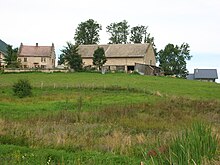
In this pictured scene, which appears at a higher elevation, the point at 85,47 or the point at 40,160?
the point at 85,47

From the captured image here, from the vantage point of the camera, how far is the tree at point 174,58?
102312 mm

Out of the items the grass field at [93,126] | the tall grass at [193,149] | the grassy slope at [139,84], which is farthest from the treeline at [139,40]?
the tall grass at [193,149]

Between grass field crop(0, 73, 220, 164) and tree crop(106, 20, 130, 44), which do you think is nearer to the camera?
grass field crop(0, 73, 220, 164)

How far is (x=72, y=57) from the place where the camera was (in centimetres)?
7312

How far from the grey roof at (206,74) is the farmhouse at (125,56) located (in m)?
28.8

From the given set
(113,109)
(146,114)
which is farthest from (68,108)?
(146,114)

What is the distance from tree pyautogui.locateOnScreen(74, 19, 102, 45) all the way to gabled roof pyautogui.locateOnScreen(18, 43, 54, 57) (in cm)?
1347

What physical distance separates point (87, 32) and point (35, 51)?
19.0 meters

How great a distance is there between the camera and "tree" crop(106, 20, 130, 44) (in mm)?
114312

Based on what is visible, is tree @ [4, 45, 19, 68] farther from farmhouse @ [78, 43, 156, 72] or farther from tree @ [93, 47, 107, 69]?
farmhouse @ [78, 43, 156, 72]

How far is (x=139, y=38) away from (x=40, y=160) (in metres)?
104

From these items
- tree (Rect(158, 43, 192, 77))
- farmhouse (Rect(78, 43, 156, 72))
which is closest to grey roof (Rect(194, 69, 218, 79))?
tree (Rect(158, 43, 192, 77))

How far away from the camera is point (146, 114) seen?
86.8 ft

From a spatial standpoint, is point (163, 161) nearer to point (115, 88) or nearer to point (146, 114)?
point (146, 114)
